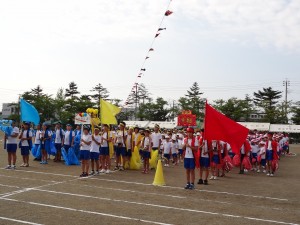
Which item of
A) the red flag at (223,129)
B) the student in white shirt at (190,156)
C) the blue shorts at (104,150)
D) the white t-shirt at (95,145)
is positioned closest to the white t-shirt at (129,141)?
the blue shorts at (104,150)

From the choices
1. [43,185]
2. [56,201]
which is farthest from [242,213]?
[43,185]

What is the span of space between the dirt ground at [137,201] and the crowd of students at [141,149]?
836mm

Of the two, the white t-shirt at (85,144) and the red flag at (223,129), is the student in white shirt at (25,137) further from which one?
the red flag at (223,129)

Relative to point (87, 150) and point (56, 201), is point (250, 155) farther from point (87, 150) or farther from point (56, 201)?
point (56, 201)

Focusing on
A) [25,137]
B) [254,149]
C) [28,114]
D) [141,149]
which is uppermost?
[28,114]

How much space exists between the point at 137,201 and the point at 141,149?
6.02 m

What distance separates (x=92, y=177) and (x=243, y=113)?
54.5 meters

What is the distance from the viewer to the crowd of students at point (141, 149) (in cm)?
1158

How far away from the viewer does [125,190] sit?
10.2 meters

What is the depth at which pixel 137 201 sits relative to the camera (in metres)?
8.75

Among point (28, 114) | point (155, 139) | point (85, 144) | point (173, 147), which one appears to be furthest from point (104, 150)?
point (173, 147)

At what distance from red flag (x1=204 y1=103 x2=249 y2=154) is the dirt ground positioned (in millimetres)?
1522

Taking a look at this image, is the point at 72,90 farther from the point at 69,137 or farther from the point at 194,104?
the point at 69,137

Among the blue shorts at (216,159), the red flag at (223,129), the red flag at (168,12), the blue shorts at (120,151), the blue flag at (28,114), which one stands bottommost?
the blue shorts at (216,159)
